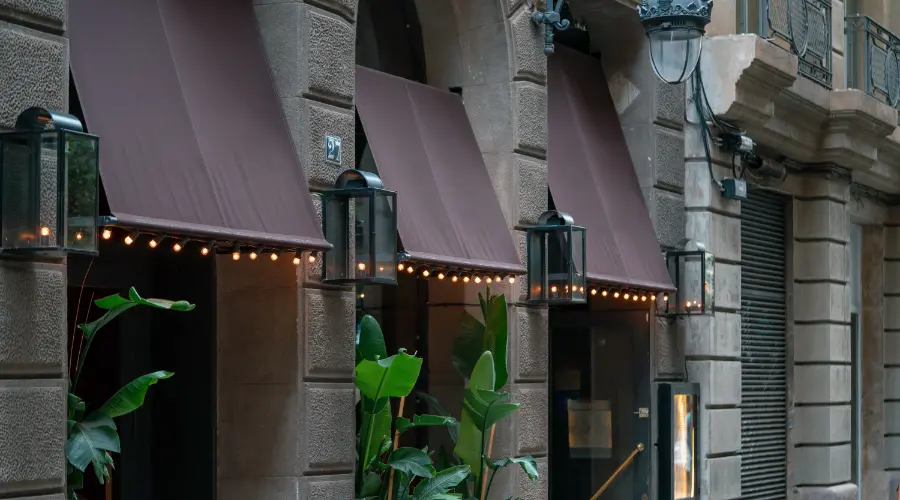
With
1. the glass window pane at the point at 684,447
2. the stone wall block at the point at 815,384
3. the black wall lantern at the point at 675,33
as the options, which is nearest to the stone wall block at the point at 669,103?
the black wall lantern at the point at 675,33

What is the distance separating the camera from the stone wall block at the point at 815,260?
2012 cm

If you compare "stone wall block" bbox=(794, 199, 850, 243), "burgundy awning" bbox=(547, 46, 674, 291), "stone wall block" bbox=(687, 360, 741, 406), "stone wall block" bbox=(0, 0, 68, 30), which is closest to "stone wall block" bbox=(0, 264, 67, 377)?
"stone wall block" bbox=(0, 0, 68, 30)

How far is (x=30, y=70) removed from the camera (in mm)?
8453

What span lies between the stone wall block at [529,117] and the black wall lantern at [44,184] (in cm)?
608

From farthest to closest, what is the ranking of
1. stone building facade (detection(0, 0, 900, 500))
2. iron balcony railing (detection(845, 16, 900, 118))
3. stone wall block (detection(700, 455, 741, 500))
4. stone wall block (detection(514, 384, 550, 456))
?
iron balcony railing (detection(845, 16, 900, 118)) → stone wall block (detection(700, 455, 741, 500)) → stone wall block (detection(514, 384, 550, 456)) → stone building facade (detection(0, 0, 900, 500))

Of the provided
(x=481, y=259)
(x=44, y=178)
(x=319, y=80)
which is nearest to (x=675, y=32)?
(x=481, y=259)

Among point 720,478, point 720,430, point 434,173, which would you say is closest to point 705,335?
point 720,430

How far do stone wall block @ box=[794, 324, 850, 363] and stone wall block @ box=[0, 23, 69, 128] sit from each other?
13.2 meters

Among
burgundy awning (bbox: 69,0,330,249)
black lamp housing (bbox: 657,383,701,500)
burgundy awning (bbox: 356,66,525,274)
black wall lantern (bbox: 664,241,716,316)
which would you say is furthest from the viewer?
black wall lantern (bbox: 664,241,716,316)

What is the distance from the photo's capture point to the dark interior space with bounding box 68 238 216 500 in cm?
1109

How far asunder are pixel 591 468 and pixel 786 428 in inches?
167

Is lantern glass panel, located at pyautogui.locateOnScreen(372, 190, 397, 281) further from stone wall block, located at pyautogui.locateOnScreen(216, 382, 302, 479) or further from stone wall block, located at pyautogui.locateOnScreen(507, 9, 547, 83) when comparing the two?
stone wall block, located at pyautogui.locateOnScreen(507, 9, 547, 83)

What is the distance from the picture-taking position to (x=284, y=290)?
11.0 m

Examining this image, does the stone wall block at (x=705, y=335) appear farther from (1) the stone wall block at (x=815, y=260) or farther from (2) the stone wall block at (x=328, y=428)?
(2) the stone wall block at (x=328, y=428)
